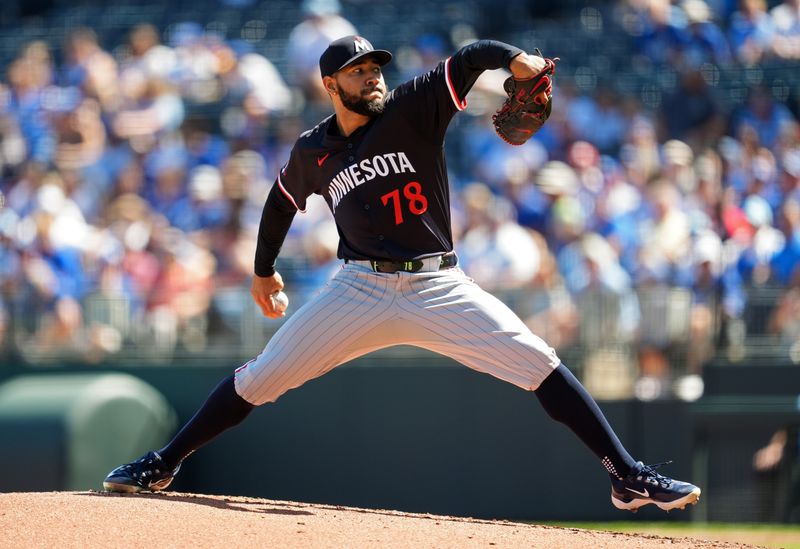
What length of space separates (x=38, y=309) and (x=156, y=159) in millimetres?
2615

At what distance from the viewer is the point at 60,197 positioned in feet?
35.0

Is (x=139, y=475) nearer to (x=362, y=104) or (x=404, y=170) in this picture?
(x=404, y=170)

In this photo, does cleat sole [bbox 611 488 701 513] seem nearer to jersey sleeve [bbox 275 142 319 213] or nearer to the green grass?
jersey sleeve [bbox 275 142 319 213]

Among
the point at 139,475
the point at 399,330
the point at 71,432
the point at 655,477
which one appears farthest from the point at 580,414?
the point at 71,432

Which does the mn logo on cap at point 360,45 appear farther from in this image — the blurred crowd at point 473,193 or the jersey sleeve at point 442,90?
the blurred crowd at point 473,193

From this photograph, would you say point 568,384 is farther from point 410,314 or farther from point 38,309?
point 38,309

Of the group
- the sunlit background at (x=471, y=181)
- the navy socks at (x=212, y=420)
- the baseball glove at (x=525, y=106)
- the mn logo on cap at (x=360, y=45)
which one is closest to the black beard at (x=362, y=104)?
the mn logo on cap at (x=360, y=45)

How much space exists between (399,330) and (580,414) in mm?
791

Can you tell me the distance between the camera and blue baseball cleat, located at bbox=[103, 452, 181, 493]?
17.7ft

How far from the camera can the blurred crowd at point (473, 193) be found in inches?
335

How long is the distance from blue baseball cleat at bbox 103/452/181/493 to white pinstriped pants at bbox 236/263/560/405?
1.77ft

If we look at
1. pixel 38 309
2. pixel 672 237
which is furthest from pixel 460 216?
pixel 38 309

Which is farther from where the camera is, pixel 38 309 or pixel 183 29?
pixel 183 29

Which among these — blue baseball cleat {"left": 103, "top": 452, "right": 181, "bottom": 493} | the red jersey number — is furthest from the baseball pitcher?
blue baseball cleat {"left": 103, "top": 452, "right": 181, "bottom": 493}
